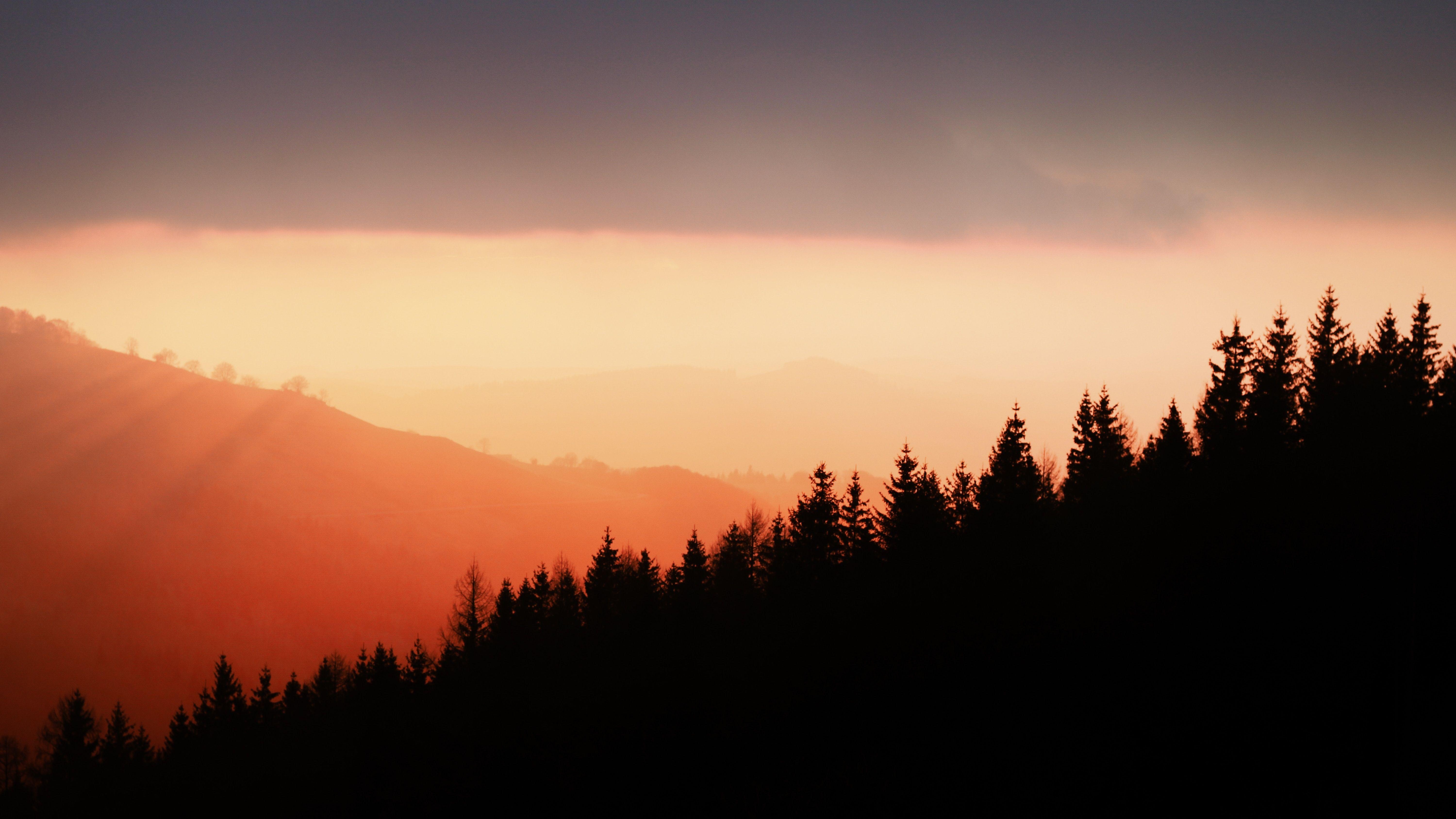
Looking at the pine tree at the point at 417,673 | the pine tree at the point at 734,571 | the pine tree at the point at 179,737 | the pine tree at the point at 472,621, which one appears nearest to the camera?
the pine tree at the point at 734,571

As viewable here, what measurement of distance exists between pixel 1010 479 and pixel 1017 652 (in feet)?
38.8

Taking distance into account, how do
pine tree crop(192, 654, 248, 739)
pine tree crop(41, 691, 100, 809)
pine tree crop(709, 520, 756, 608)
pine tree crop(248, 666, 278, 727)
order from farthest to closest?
pine tree crop(248, 666, 278, 727) < pine tree crop(192, 654, 248, 739) < pine tree crop(41, 691, 100, 809) < pine tree crop(709, 520, 756, 608)

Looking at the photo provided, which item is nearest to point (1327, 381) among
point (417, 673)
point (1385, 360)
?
point (1385, 360)

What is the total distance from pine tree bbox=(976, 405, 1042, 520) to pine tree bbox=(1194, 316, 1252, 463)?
8.60 metres

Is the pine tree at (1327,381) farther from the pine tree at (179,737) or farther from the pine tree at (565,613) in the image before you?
the pine tree at (179,737)

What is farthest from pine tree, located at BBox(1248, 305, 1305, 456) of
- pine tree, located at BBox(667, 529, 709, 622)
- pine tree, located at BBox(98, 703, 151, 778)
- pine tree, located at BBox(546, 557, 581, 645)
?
pine tree, located at BBox(98, 703, 151, 778)

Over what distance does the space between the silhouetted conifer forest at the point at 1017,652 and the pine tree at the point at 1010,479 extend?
158 mm

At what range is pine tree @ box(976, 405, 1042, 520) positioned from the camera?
35.5 meters

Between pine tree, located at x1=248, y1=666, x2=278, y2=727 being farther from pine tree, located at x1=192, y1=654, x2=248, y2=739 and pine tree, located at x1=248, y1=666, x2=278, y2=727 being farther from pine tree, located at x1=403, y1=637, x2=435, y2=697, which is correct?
pine tree, located at x1=403, y1=637, x2=435, y2=697

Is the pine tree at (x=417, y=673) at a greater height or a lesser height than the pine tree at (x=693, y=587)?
lesser

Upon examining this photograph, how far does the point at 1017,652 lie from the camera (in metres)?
28.0

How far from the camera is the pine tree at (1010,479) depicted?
35531mm

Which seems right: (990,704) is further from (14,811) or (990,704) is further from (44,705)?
(44,705)

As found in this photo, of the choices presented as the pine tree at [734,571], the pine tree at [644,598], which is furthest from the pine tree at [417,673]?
the pine tree at [734,571]
